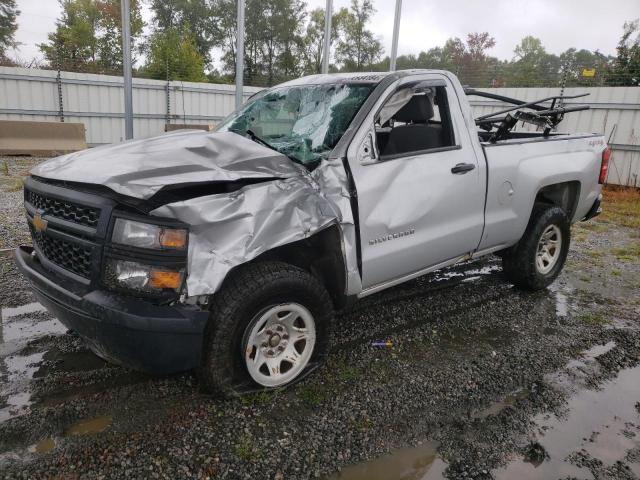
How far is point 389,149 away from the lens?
12.3 ft

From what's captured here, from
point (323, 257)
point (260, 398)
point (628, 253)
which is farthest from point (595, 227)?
point (260, 398)

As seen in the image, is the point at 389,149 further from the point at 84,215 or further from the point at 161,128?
the point at 161,128

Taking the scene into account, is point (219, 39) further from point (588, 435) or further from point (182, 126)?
point (588, 435)

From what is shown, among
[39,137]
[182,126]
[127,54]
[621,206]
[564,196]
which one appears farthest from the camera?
[182,126]

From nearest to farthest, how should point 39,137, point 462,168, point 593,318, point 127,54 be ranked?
point 462,168
point 593,318
point 127,54
point 39,137

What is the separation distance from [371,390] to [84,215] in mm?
1926

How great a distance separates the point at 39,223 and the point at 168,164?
88 cm

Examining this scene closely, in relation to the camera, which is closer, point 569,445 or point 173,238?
point 173,238

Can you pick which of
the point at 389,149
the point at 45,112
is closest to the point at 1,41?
the point at 45,112

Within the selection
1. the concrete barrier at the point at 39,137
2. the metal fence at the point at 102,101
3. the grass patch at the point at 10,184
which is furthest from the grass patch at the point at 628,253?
the concrete barrier at the point at 39,137

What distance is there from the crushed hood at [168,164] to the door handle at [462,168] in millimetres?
1352

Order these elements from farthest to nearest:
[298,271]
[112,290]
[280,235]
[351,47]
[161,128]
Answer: [351,47] → [161,128] → [298,271] → [280,235] → [112,290]

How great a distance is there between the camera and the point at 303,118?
331 cm

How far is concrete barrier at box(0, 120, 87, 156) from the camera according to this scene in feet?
42.9
